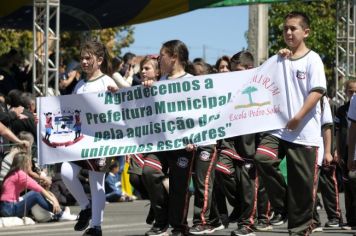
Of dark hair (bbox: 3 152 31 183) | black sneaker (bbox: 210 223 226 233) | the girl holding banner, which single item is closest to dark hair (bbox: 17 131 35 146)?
dark hair (bbox: 3 152 31 183)

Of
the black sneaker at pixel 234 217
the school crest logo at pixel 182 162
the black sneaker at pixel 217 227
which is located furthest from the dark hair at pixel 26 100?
the school crest logo at pixel 182 162

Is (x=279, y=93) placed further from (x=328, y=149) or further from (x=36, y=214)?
(x=36, y=214)

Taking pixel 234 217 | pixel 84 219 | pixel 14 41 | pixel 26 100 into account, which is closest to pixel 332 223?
pixel 234 217

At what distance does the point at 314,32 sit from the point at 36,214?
3274 centimetres

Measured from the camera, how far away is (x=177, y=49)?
37.8 ft

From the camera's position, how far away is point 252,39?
2659 centimetres

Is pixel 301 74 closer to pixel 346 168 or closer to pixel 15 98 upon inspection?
pixel 346 168

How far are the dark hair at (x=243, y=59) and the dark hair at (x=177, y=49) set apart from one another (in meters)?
1.32

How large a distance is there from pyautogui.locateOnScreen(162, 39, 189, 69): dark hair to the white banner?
246 millimetres

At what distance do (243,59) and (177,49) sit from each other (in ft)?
4.78

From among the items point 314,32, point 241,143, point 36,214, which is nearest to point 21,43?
point 314,32

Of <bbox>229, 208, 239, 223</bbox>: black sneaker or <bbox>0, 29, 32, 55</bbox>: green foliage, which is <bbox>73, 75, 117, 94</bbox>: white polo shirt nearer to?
<bbox>229, 208, 239, 223</bbox>: black sneaker

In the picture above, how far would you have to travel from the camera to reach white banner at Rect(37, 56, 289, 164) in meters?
11.4

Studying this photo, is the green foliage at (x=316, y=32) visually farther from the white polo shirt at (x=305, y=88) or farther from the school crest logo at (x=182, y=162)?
the white polo shirt at (x=305, y=88)
